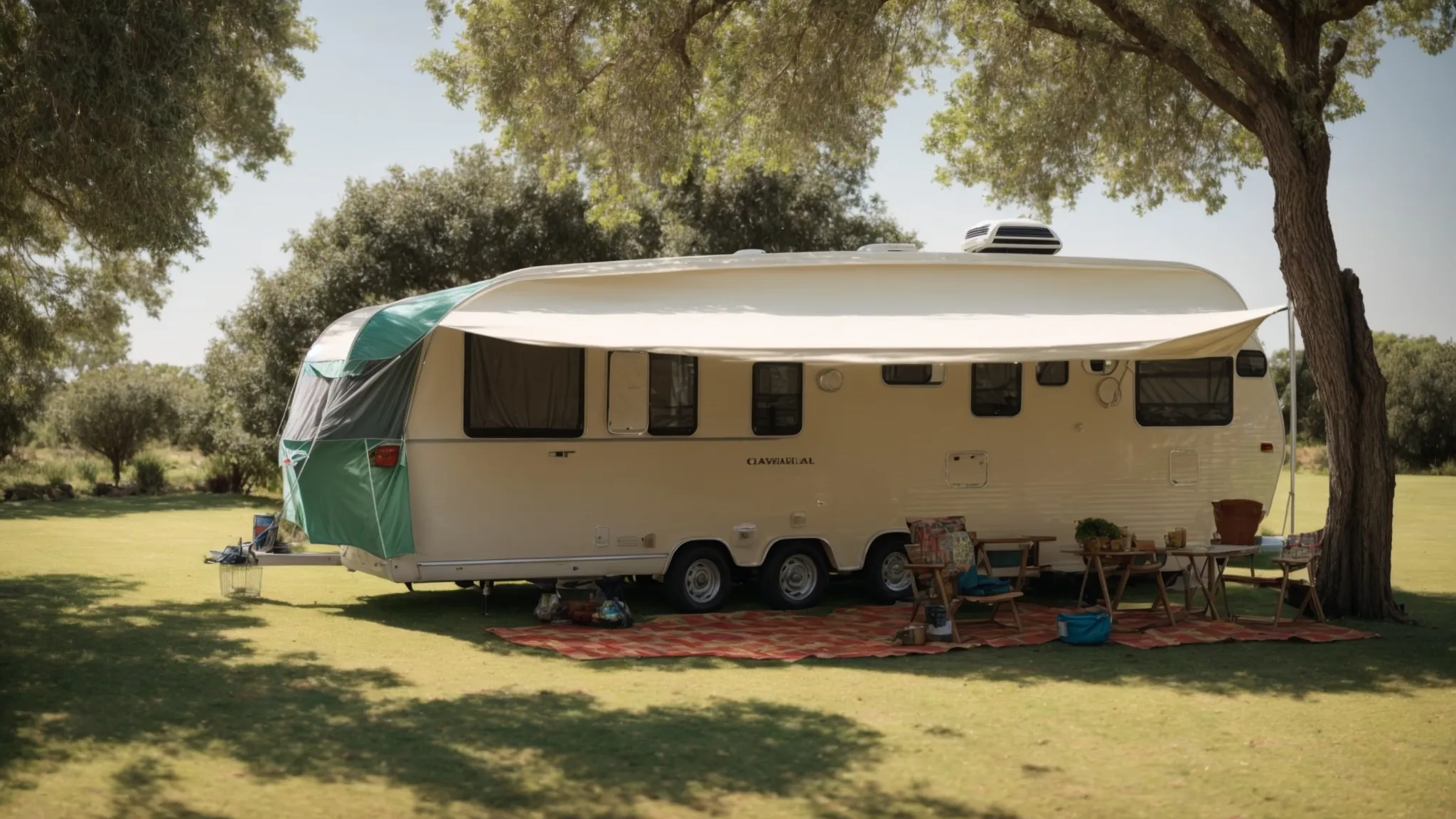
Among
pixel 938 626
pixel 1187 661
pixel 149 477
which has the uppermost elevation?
pixel 149 477

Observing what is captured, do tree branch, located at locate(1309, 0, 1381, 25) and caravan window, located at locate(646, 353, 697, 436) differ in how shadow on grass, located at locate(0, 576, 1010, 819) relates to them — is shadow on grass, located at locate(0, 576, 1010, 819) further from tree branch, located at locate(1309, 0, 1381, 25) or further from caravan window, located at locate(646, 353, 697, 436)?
tree branch, located at locate(1309, 0, 1381, 25)

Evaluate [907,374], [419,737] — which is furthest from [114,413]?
[419,737]

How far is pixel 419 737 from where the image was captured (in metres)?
6.60

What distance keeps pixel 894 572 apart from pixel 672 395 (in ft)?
8.26

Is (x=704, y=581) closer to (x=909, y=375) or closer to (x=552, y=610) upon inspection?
(x=552, y=610)

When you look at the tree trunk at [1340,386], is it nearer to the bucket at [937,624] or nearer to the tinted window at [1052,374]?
the tinted window at [1052,374]

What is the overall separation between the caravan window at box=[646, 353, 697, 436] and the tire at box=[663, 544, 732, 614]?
1.00 metres

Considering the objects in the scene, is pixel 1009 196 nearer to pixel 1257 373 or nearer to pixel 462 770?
pixel 1257 373

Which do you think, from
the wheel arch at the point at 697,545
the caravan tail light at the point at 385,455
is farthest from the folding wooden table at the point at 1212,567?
the caravan tail light at the point at 385,455

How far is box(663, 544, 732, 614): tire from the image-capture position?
35.4ft

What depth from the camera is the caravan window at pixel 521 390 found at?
33.4 ft

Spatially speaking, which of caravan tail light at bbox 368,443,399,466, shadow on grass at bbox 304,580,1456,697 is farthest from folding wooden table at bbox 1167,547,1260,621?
caravan tail light at bbox 368,443,399,466

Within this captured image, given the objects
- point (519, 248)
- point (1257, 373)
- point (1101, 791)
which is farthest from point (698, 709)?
point (519, 248)

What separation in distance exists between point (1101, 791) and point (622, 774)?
2.14 metres
